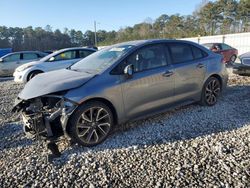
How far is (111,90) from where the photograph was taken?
148 inches

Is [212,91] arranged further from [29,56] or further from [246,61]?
[29,56]

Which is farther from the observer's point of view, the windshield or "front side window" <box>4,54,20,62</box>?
"front side window" <box>4,54,20,62</box>

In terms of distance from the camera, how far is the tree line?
34.4 meters

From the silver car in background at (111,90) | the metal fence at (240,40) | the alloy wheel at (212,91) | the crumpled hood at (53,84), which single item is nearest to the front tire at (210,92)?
the alloy wheel at (212,91)

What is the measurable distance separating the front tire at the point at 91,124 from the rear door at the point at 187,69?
1611 mm

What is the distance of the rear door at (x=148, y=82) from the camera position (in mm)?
4000

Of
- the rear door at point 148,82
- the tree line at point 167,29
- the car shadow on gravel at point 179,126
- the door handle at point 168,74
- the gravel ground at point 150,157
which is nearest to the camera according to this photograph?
the gravel ground at point 150,157

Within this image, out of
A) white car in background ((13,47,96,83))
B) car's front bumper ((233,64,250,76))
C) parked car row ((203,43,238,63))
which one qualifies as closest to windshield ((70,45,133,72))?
car's front bumper ((233,64,250,76))

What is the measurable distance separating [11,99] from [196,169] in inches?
255

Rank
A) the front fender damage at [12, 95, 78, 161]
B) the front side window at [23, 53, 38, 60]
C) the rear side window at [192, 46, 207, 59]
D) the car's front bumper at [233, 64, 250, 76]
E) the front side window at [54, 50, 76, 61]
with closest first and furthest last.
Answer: the front fender damage at [12, 95, 78, 161] < the rear side window at [192, 46, 207, 59] < the car's front bumper at [233, 64, 250, 76] < the front side window at [54, 50, 76, 61] < the front side window at [23, 53, 38, 60]

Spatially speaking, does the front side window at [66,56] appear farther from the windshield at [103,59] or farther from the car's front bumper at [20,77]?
the windshield at [103,59]

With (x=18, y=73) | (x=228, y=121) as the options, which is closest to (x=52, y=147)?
(x=228, y=121)

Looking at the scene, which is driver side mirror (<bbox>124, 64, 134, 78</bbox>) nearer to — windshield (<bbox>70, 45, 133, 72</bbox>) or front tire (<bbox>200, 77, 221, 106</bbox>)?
windshield (<bbox>70, 45, 133, 72</bbox>)

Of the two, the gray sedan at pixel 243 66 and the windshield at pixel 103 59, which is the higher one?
the windshield at pixel 103 59
